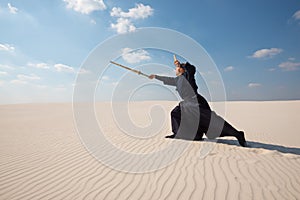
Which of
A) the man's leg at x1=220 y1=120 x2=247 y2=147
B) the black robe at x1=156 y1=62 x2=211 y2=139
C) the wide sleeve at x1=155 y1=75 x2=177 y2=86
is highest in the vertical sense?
the wide sleeve at x1=155 y1=75 x2=177 y2=86

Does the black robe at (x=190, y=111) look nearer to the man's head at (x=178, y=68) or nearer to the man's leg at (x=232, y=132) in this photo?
the man's head at (x=178, y=68)

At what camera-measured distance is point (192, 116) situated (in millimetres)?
6445

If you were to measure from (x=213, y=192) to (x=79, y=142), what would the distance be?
5511 mm

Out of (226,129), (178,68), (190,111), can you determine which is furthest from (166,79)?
(226,129)

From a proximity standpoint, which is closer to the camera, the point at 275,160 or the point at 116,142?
the point at 275,160

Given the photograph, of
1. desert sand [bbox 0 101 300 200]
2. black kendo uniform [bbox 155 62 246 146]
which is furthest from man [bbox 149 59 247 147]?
desert sand [bbox 0 101 300 200]

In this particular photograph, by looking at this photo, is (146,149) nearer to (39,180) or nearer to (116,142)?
(116,142)

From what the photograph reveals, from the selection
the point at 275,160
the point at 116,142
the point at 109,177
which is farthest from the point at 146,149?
the point at 275,160

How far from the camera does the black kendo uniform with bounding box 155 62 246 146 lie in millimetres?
6219

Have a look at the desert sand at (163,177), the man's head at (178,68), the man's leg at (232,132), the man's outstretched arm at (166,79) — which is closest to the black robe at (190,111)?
the man's head at (178,68)

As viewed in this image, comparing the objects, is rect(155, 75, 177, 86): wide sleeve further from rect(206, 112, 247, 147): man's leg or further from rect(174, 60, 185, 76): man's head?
rect(206, 112, 247, 147): man's leg

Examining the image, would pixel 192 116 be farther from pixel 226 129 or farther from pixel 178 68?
pixel 178 68

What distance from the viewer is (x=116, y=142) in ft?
23.6

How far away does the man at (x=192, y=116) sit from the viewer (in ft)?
20.4
